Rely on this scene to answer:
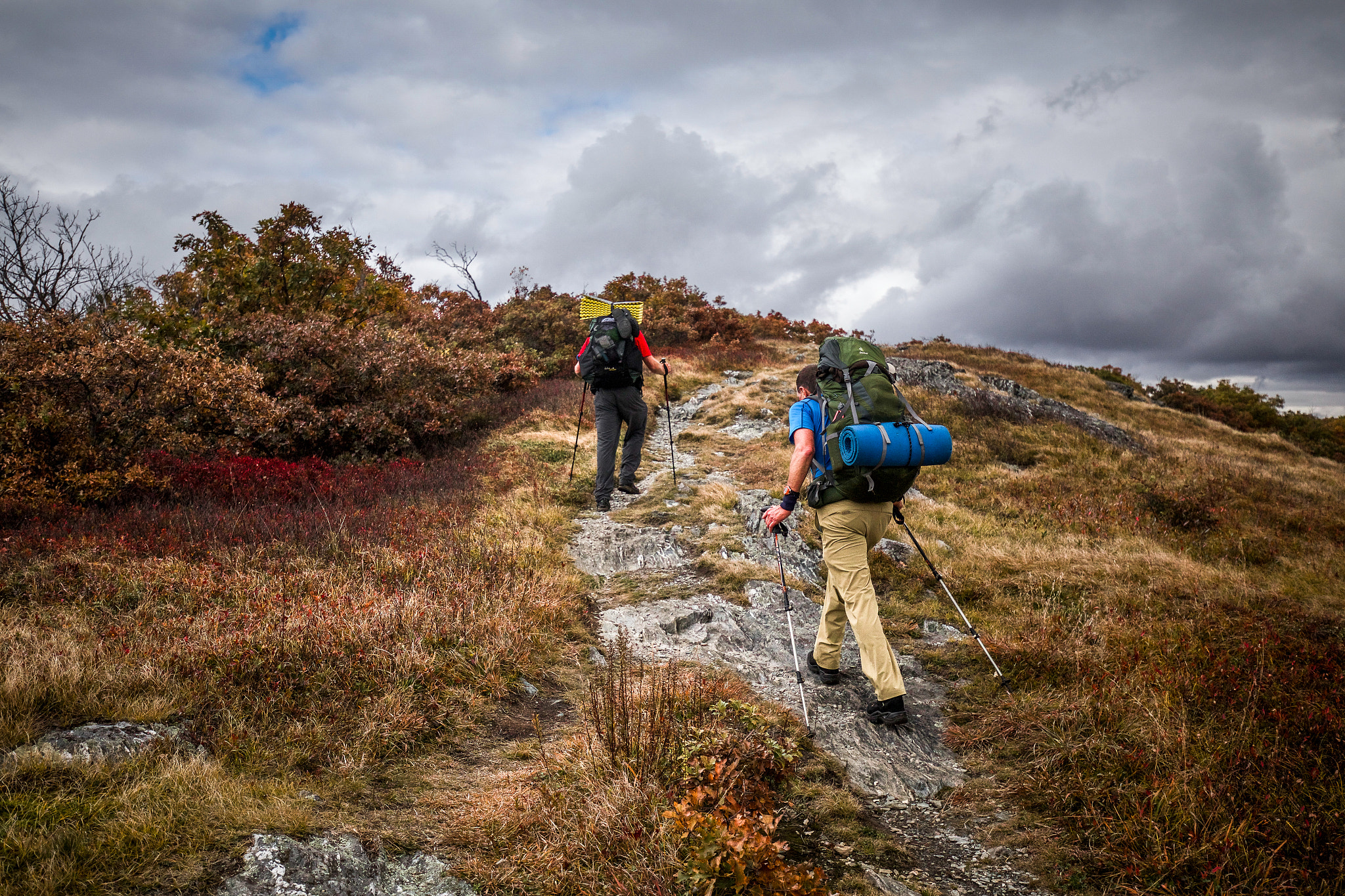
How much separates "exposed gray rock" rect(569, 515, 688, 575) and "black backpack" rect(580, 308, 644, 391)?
210 centimetres

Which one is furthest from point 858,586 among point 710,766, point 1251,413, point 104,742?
point 1251,413

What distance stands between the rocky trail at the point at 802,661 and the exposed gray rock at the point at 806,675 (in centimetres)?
1

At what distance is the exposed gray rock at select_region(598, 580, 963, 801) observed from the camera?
4121 mm

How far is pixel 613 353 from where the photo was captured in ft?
28.5

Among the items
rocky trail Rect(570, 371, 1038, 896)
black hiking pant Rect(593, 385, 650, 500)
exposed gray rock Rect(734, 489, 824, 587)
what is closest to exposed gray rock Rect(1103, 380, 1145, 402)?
exposed gray rock Rect(734, 489, 824, 587)

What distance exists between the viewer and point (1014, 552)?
7719mm

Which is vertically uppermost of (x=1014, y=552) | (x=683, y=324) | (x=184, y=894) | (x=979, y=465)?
(x=683, y=324)

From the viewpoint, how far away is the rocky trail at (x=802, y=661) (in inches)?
129

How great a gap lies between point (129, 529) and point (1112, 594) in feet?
33.5

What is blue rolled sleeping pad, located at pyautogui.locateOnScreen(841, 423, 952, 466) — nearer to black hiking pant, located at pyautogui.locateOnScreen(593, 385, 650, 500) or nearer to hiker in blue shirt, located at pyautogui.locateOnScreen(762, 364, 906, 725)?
hiker in blue shirt, located at pyautogui.locateOnScreen(762, 364, 906, 725)

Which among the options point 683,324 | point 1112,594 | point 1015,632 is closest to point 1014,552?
point 1112,594

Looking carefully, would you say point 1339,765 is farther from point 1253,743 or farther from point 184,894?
point 184,894

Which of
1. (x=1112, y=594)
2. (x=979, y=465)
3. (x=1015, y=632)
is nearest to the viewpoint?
(x=1015, y=632)

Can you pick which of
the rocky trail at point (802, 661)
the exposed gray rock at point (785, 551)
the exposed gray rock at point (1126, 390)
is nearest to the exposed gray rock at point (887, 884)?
the rocky trail at point (802, 661)
